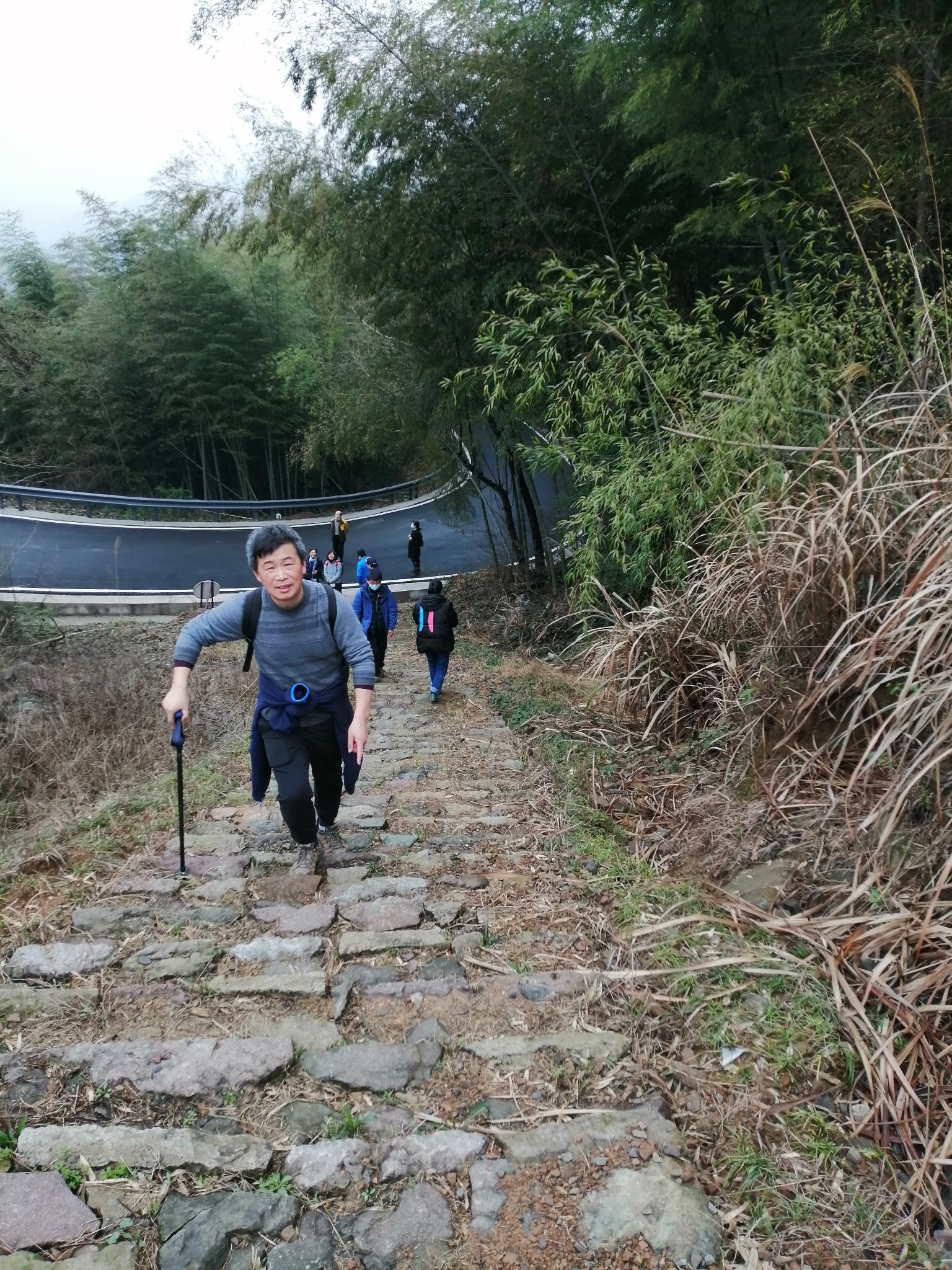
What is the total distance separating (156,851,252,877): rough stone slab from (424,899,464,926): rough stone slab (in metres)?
0.85

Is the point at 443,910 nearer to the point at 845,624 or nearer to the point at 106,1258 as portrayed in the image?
the point at 106,1258

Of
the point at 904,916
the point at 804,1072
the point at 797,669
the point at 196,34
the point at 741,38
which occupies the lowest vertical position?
the point at 804,1072

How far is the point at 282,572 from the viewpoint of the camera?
9.66ft

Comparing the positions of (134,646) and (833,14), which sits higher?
(833,14)

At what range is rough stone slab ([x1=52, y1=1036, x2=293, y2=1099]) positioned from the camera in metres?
1.99

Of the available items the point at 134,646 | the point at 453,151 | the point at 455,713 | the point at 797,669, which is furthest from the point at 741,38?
the point at 134,646

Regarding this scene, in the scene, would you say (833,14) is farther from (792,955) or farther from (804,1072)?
(804,1072)

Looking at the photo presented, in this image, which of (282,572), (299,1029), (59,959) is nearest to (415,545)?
(282,572)

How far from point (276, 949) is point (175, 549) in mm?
14878

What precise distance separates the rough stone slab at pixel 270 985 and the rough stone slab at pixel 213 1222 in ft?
2.32

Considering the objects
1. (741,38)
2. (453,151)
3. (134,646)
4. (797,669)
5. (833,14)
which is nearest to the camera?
(797,669)

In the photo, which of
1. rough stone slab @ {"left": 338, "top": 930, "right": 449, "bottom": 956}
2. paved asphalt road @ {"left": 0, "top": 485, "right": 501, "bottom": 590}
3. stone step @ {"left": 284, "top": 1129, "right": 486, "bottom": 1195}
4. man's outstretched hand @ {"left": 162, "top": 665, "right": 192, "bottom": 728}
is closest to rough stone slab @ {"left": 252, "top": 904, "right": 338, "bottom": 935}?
rough stone slab @ {"left": 338, "top": 930, "right": 449, "bottom": 956}

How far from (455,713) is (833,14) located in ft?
16.8

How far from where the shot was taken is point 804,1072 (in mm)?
1945
